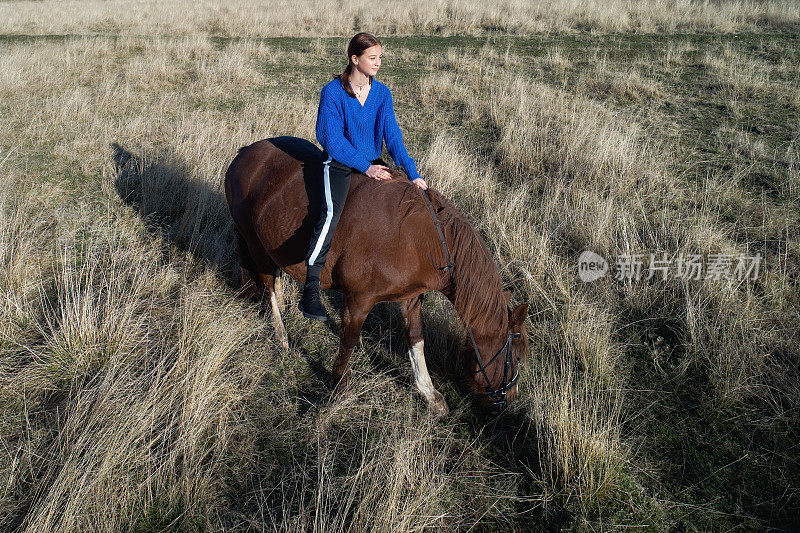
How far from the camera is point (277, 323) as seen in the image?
4.17 metres

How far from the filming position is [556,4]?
1864cm

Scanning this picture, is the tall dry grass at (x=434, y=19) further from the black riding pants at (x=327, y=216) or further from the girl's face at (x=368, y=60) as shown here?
the black riding pants at (x=327, y=216)

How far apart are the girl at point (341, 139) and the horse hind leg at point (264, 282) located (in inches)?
37.7

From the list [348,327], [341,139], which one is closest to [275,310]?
[348,327]

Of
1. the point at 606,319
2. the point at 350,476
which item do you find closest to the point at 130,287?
the point at 350,476

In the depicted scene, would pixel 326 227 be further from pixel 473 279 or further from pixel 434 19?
pixel 434 19

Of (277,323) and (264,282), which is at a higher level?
(264,282)

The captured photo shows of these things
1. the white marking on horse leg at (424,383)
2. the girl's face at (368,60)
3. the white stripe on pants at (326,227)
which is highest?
the girl's face at (368,60)

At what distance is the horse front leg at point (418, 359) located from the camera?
3.48 metres

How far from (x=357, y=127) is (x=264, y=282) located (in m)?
1.79

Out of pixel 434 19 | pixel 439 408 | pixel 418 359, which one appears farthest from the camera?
pixel 434 19

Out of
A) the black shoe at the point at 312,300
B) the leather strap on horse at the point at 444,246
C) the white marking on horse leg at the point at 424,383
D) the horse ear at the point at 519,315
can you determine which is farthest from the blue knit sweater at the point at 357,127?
the white marking on horse leg at the point at 424,383
